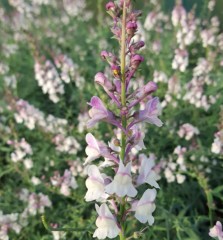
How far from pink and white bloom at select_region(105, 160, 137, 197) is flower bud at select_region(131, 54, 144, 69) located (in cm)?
42

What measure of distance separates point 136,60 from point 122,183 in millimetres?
523

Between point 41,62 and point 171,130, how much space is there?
134 centimetres

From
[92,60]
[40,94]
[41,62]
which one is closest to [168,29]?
[92,60]

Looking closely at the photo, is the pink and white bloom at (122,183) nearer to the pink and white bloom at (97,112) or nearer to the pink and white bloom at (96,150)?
the pink and white bloom at (96,150)

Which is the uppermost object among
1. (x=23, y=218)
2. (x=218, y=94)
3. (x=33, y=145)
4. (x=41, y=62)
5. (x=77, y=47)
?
(x=77, y=47)

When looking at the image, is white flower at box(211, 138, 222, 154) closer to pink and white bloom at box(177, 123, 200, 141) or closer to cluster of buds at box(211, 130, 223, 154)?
cluster of buds at box(211, 130, 223, 154)

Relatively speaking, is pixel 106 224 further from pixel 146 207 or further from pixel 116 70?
pixel 116 70

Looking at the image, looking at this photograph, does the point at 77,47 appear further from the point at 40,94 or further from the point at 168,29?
the point at 168,29

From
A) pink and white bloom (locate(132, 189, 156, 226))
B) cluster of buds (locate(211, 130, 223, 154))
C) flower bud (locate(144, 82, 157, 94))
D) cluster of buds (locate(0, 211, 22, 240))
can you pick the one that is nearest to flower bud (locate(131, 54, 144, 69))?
flower bud (locate(144, 82, 157, 94))

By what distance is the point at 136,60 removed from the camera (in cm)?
194

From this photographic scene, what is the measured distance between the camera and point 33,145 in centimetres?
459

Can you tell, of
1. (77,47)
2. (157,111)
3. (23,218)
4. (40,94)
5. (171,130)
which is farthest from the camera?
(77,47)

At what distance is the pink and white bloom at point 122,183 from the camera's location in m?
2.05

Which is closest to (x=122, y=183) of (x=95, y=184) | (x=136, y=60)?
(x=95, y=184)
